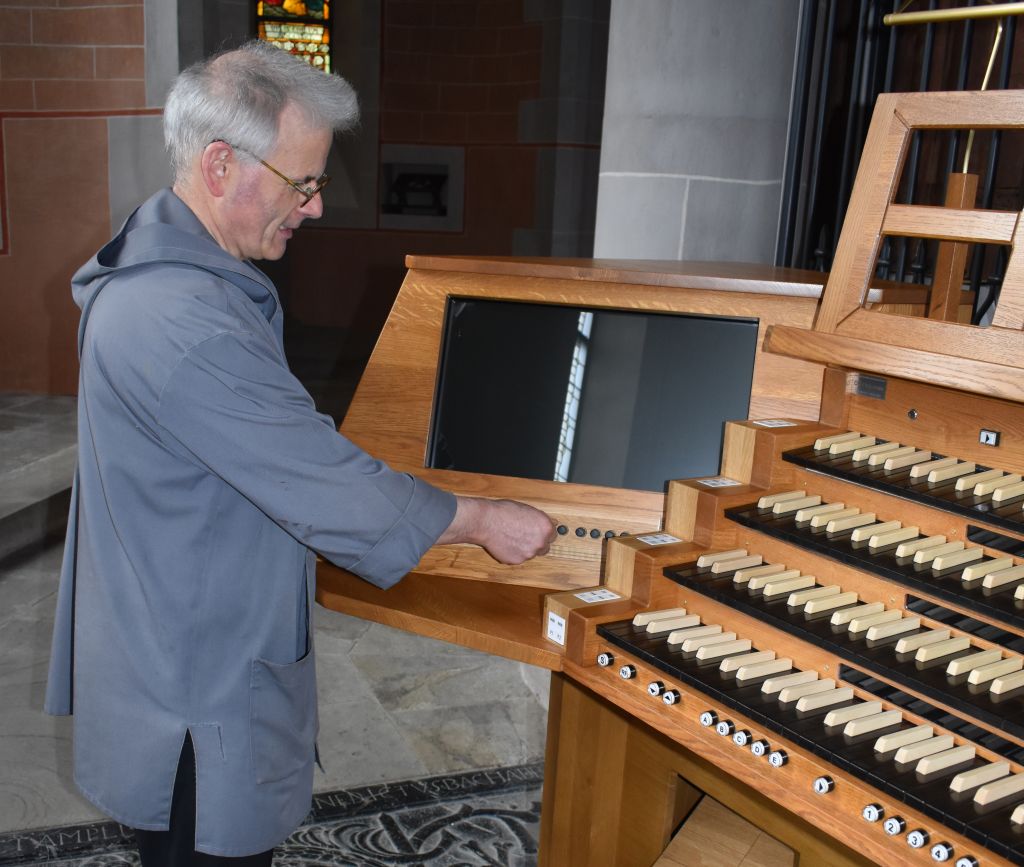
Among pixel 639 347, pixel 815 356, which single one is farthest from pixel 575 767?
pixel 815 356

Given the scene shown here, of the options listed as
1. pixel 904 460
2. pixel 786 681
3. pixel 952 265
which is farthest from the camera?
pixel 952 265

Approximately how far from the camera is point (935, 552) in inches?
58.1

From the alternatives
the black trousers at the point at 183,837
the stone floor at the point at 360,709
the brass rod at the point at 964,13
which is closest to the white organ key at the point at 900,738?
the black trousers at the point at 183,837

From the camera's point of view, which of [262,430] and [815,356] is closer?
[262,430]

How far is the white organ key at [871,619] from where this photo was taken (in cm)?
143

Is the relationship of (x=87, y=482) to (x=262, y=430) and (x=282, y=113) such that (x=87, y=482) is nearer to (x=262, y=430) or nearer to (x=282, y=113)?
(x=262, y=430)

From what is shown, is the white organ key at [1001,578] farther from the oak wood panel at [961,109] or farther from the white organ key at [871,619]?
the oak wood panel at [961,109]

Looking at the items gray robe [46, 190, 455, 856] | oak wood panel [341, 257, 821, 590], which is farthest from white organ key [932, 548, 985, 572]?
gray robe [46, 190, 455, 856]

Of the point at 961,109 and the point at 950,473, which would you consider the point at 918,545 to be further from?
the point at 961,109

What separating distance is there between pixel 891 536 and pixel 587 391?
68 cm

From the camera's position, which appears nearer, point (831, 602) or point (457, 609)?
point (831, 602)

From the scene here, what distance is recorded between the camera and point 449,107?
8469 millimetres

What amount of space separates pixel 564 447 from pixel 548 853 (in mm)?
904

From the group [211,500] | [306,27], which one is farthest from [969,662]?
[306,27]
